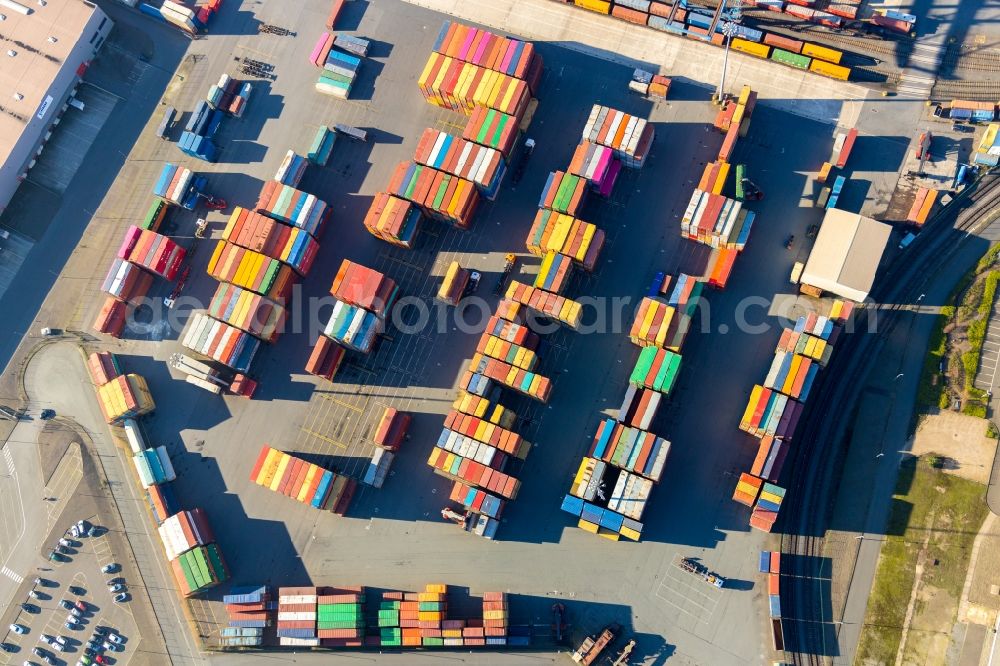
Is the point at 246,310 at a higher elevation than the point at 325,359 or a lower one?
higher

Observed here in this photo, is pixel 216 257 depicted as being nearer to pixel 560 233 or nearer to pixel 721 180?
pixel 560 233

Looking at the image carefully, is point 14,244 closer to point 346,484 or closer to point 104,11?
point 104,11

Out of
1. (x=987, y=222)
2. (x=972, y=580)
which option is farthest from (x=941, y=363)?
(x=972, y=580)

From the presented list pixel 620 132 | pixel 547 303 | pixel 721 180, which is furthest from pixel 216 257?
pixel 721 180

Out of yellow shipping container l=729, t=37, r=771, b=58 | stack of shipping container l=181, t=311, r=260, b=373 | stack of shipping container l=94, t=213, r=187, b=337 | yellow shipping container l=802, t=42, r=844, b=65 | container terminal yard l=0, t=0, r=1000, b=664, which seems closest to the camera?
container terminal yard l=0, t=0, r=1000, b=664

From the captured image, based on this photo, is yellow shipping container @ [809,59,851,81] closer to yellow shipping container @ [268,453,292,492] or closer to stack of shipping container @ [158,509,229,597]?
yellow shipping container @ [268,453,292,492]

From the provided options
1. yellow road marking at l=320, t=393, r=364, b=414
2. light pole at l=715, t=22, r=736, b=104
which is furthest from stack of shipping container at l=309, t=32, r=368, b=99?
light pole at l=715, t=22, r=736, b=104
